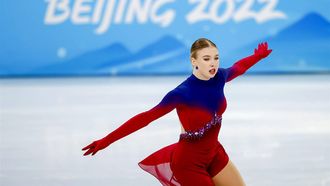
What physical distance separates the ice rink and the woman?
2.91 ft

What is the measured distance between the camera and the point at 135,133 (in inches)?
219

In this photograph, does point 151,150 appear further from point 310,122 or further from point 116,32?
point 116,32


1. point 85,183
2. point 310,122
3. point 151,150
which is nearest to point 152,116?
point 85,183

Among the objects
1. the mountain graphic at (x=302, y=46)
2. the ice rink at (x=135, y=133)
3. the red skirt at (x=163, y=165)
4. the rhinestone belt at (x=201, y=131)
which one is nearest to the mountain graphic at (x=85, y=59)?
the ice rink at (x=135, y=133)

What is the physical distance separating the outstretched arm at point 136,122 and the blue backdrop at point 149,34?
27.2 feet

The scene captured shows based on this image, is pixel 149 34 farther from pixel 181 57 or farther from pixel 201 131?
pixel 201 131

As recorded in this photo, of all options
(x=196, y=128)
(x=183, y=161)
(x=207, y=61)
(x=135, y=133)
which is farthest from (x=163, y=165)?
(x=135, y=133)

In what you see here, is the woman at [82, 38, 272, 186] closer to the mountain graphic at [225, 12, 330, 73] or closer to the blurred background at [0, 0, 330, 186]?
the blurred background at [0, 0, 330, 186]

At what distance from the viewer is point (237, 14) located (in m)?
11.0

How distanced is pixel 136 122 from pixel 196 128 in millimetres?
216

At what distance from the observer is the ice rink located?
12.8 ft

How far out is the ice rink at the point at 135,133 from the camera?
3.91 metres

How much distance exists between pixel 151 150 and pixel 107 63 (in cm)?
649

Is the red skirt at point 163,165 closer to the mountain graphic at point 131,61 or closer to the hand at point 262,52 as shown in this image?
the hand at point 262,52
